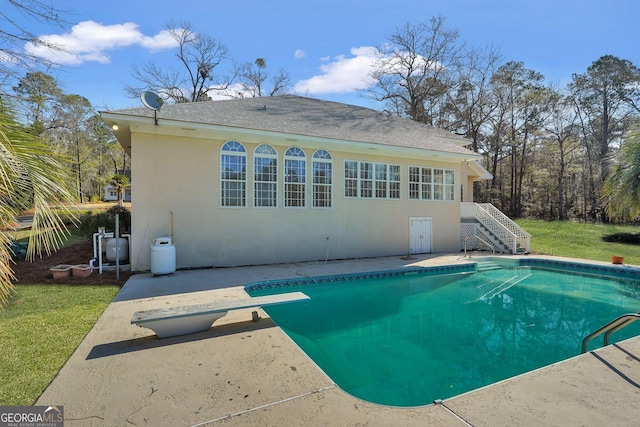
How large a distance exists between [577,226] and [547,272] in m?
15.0

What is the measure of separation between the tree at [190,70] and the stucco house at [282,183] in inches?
643

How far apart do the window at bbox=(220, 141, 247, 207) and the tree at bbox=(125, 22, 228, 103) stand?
19.6 meters

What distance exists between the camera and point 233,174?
Answer: 10.4m

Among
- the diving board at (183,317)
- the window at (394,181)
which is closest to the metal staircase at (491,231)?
the window at (394,181)

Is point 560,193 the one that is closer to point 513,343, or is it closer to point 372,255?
point 372,255

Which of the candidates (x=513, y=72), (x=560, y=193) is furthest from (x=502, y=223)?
(x=513, y=72)

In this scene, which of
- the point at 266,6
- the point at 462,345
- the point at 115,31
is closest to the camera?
the point at 462,345

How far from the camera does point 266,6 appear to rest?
1094 cm

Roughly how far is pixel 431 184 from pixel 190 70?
23.8 meters

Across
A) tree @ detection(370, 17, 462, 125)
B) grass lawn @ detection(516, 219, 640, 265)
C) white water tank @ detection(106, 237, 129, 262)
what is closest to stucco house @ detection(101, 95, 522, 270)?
white water tank @ detection(106, 237, 129, 262)

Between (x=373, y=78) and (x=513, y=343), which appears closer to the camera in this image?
(x=513, y=343)

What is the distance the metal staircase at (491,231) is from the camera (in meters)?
14.5

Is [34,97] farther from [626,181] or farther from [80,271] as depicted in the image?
[626,181]

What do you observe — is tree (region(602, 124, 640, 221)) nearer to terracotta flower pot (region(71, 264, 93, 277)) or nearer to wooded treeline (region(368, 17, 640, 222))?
terracotta flower pot (region(71, 264, 93, 277))
